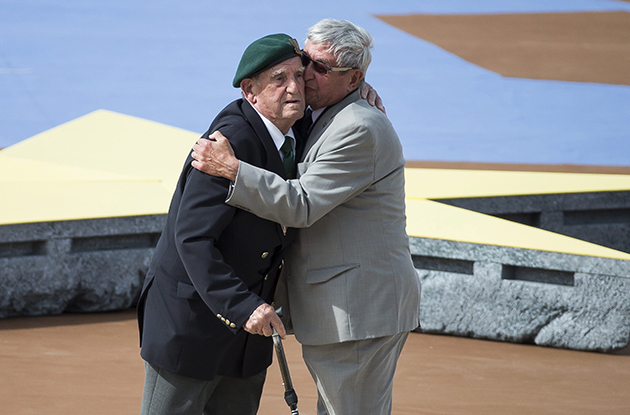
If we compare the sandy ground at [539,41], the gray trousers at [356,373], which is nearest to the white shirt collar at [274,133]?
the gray trousers at [356,373]

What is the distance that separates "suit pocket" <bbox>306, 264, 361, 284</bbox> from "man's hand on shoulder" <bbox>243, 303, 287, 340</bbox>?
23 cm

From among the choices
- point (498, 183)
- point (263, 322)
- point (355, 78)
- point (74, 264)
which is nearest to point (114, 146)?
point (74, 264)

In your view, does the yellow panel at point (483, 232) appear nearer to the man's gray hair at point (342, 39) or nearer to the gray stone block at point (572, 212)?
the gray stone block at point (572, 212)

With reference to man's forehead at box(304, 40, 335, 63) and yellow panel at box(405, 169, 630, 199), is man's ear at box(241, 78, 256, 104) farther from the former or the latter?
yellow panel at box(405, 169, 630, 199)

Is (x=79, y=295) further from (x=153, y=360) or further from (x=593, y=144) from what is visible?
(x=593, y=144)

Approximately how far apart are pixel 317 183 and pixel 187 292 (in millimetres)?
504

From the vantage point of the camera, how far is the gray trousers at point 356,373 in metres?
2.45

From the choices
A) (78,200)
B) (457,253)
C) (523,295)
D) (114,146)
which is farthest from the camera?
(114,146)

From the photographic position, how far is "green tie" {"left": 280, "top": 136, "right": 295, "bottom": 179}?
246 centimetres

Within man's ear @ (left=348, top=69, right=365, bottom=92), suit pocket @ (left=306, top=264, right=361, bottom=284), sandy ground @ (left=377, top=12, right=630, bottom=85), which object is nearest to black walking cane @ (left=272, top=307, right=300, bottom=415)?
suit pocket @ (left=306, top=264, right=361, bottom=284)

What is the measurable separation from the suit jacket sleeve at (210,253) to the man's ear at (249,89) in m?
0.31

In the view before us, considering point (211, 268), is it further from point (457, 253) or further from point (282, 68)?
point (457, 253)

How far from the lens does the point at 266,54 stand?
2.29 meters

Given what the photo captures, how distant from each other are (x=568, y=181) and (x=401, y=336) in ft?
12.2
